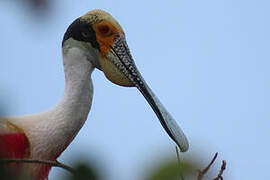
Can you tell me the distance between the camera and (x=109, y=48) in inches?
176

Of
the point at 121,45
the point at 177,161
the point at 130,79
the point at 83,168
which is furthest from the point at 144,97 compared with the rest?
the point at 83,168

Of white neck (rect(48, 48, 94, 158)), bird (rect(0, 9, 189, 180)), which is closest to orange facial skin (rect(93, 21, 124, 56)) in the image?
bird (rect(0, 9, 189, 180))

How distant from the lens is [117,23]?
4.52 meters

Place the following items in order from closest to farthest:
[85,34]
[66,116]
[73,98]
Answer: [66,116], [73,98], [85,34]

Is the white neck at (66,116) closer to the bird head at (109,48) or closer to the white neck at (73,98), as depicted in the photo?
the white neck at (73,98)

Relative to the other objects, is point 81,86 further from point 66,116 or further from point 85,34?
point 85,34

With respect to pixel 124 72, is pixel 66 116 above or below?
below

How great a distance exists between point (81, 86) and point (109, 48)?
18.6 inches

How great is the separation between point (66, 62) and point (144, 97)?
0.74 metres

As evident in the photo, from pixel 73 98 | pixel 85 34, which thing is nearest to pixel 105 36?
pixel 85 34

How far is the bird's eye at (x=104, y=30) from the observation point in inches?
173

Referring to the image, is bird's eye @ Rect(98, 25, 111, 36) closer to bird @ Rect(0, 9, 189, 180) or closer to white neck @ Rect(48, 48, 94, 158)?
bird @ Rect(0, 9, 189, 180)

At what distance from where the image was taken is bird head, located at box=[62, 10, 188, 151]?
439 centimetres

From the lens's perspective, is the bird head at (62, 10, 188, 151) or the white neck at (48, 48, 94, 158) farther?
the bird head at (62, 10, 188, 151)
